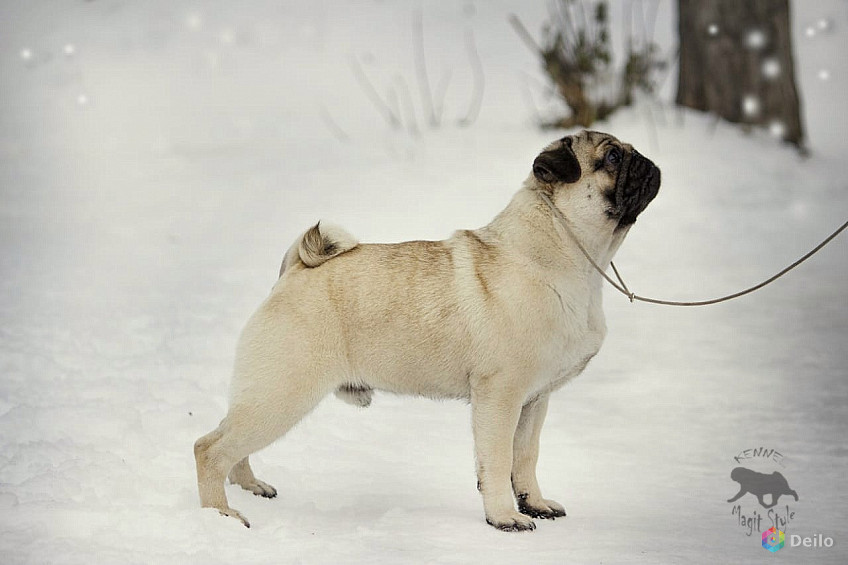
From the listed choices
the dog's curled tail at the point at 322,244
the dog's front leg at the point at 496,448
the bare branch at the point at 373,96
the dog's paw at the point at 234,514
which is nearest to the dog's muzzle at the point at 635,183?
the dog's front leg at the point at 496,448

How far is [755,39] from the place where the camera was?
10180 millimetres

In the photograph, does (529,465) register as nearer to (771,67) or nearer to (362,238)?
(362,238)

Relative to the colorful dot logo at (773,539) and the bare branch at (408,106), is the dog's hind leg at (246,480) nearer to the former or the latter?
the colorful dot logo at (773,539)

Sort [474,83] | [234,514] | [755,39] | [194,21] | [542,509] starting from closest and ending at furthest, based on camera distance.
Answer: [234,514] → [542,509] → [755,39] → [474,83] → [194,21]

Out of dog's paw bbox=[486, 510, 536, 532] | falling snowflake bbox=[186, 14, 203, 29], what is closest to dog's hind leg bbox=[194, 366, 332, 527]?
dog's paw bbox=[486, 510, 536, 532]

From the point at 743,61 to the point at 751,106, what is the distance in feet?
1.60

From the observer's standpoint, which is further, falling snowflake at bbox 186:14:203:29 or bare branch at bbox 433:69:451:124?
falling snowflake at bbox 186:14:203:29

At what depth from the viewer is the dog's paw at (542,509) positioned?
4188mm

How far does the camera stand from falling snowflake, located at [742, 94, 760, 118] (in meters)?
10.3

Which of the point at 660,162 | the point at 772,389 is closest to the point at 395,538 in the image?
the point at 772,389

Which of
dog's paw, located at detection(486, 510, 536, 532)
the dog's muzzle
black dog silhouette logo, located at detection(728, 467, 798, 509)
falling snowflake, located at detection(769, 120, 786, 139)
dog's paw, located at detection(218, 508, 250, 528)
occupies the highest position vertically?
the dog's muzzle

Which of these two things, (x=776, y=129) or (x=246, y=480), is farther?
(x=776, y=129)

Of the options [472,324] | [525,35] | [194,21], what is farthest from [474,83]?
[472,324]

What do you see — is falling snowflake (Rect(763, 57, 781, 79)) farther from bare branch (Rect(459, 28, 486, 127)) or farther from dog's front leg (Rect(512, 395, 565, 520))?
dog's front leg (Rect(512, 395, 565, 520))
